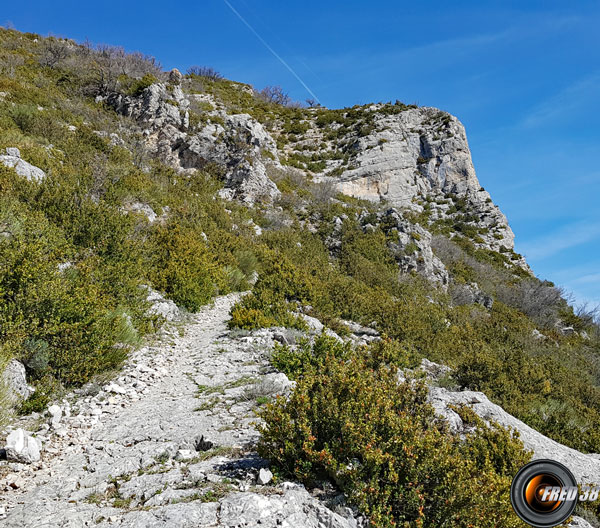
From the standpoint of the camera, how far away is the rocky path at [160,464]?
2834mm

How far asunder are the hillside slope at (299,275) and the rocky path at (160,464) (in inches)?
5.5

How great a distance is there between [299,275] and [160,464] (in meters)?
9.39

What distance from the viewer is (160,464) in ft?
12.3

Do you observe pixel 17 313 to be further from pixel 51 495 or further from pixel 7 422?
pixel 51 495

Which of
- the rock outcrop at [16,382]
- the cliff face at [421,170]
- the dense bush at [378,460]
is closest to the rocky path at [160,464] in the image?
the dense bush at [378,460]

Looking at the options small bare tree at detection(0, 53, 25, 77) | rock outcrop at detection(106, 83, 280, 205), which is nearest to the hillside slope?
rock outcrop at detection(106, 83, 280, 205)

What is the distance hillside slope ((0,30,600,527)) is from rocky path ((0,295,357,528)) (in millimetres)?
139

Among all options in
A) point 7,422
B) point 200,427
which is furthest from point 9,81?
point 200,427

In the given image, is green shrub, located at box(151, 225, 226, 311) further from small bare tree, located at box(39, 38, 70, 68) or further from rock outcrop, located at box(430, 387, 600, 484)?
small bare tree, located at box(39, 38, 70, 68)

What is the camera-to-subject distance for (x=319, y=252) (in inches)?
762

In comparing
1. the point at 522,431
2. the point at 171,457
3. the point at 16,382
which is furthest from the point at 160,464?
the point at 522,431

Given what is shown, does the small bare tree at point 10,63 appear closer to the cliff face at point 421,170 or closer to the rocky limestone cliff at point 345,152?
the rocky limestone cliff at point 345,152

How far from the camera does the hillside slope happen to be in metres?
3.46

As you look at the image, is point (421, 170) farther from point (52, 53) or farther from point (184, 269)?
point (52, 53)
